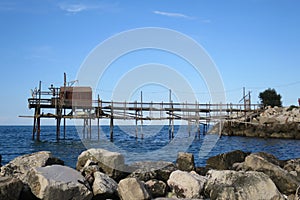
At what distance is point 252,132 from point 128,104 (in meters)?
22.0

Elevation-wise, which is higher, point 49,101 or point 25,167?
point 49,101

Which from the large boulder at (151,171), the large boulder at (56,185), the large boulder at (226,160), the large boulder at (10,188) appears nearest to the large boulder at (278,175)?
the large boulder at (151,171)

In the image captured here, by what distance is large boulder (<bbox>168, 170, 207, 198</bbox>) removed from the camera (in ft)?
32.7

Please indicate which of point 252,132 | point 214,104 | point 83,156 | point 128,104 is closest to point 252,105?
point 252,132

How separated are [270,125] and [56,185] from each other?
1769 inches

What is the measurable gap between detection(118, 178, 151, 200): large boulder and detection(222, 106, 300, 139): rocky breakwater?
125 ft

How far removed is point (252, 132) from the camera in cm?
5084

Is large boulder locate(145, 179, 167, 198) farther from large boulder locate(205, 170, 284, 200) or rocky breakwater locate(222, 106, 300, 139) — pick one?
rocky breakwater locate(222, 106, 300, 139)

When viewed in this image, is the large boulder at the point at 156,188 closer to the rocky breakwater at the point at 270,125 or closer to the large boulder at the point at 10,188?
the large boulder at the point at 10,188

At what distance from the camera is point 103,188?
9523mm

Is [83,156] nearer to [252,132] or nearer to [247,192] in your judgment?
[247,192]

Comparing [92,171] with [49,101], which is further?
[49,101]

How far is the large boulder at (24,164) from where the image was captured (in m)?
10.5

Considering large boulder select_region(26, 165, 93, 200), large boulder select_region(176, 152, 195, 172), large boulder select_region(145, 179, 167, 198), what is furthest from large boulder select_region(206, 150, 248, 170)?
large boulder select_region(26, 165, 93, 200)
